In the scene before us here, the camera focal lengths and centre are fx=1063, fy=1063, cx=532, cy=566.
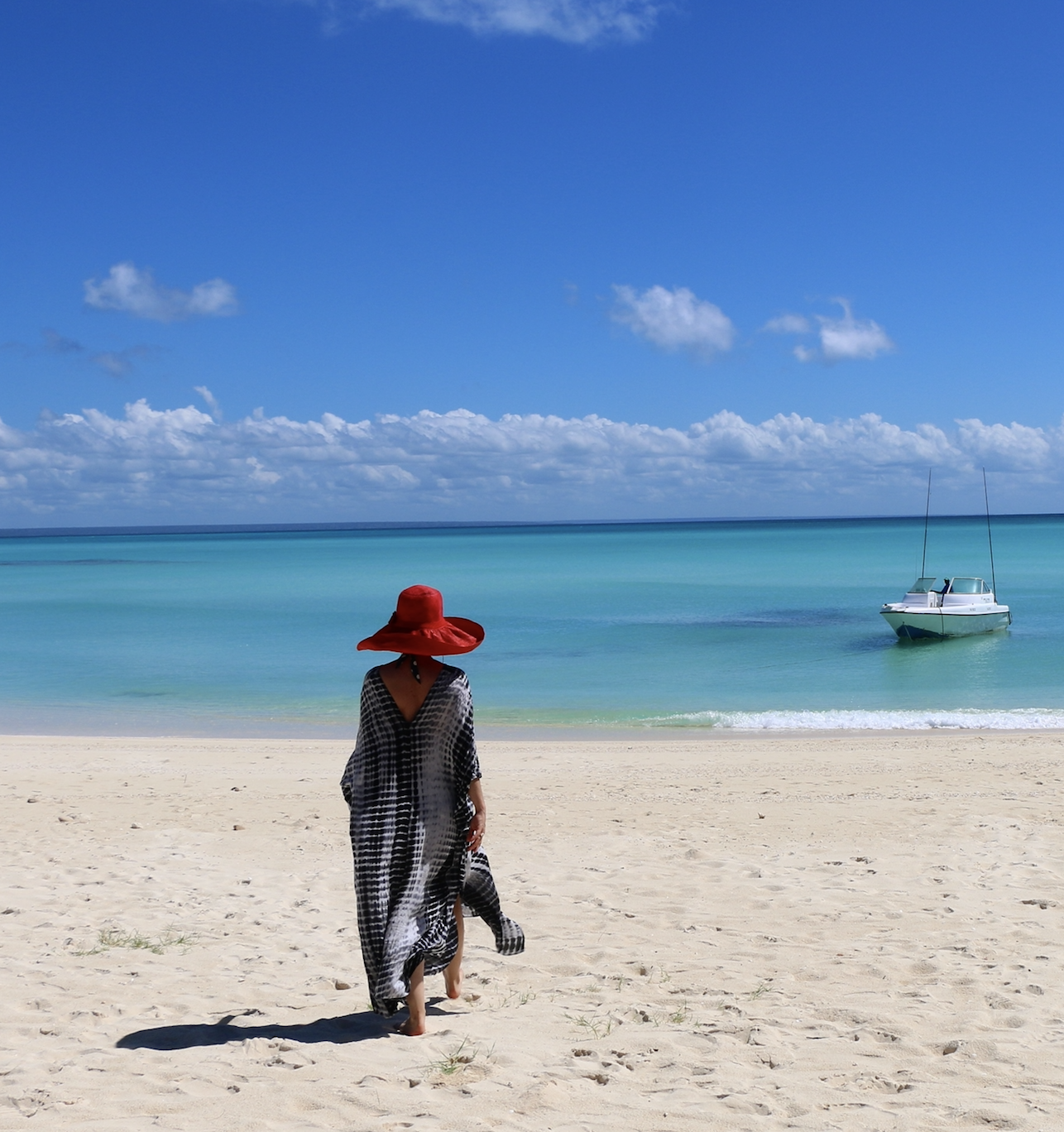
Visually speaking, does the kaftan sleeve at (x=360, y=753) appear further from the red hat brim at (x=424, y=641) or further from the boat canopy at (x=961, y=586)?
the boat canopy at (x=961, y=586)

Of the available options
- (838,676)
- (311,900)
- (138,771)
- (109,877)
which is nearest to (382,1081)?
(311,900)

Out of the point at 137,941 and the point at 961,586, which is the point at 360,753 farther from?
the point at 961,586

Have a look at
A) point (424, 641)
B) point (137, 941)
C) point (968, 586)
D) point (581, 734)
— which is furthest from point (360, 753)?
point (968, 586)

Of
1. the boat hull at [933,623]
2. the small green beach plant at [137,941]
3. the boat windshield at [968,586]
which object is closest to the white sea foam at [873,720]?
the boat hull at [933,623]

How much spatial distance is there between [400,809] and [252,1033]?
1.24 metres

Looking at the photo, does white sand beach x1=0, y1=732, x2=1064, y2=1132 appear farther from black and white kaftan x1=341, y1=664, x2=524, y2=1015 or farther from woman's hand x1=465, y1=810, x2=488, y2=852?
woman's hand x1=465, y1=810, x2=488, y2=852

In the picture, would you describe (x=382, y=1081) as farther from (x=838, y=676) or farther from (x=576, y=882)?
(x=838, y=676)

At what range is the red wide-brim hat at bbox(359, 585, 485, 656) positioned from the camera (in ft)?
13.9

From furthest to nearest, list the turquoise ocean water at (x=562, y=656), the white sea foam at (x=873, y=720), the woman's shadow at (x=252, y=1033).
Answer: the turquoise ocean water at (x=562, y=656) < the white sea foam at (x=873, y=720) < the woman's shadow at (x=252, y=1033)

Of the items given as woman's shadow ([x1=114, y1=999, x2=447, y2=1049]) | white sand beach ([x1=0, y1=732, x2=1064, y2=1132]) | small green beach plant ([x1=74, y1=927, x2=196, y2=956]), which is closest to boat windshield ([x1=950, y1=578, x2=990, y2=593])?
white sand beach ([x1=0, y1=732, x2=1064, y2=1132])

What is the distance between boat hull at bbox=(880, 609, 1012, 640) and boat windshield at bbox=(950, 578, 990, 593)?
37.0 inches

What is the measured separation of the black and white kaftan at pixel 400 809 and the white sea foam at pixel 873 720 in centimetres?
1310

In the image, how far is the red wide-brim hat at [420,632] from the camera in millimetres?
4230

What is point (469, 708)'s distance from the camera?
4457mm
